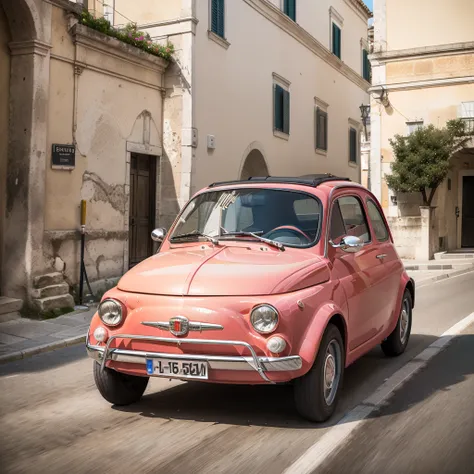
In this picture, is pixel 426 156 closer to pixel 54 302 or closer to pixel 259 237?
pixel 54 302

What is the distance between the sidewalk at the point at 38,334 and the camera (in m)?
7.79

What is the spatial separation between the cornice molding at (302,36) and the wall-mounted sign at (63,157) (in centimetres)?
908

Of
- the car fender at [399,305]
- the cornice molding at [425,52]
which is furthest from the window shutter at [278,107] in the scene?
the car fender at [399,305]

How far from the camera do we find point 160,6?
15.0 metres

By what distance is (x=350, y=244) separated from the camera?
5.46 m

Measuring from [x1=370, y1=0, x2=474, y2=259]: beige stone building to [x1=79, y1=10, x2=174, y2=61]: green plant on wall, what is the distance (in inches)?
349

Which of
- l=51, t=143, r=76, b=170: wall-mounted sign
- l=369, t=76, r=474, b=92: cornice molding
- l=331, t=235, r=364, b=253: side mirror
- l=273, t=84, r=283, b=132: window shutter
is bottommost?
l=331, t=235, r=364, b=253: side mirror

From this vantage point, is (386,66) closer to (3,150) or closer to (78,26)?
(78,26)

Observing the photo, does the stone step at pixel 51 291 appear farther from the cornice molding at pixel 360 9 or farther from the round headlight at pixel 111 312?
the cornice molding at pixel 360 9

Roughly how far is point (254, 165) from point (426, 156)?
4837 millimetres

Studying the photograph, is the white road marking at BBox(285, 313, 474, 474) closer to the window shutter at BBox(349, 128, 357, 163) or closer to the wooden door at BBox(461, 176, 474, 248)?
the wooden door at BBox(461, 176, 474, 248)

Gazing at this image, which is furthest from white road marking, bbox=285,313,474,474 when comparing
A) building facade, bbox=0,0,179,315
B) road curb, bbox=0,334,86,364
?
building facade, bbox=0,0,179,315

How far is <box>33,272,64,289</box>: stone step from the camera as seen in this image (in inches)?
398

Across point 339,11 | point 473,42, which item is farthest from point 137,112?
point 339,11
